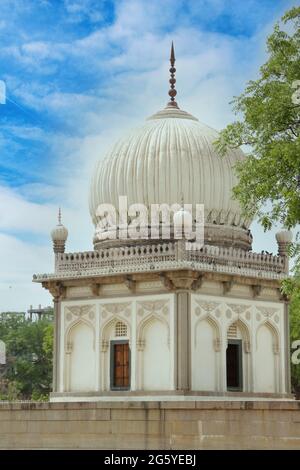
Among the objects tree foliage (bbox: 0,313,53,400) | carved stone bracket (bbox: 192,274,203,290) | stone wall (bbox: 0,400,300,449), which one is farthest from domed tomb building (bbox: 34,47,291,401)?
tree foliage (bbox: 0,313,53,400)

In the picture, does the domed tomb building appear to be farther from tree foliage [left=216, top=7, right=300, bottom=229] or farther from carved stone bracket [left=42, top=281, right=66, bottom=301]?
tree foliage [left=216, top=7, right=300, bottom=229]

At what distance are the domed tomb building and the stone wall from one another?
236 inches

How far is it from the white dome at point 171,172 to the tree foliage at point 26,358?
974 inches

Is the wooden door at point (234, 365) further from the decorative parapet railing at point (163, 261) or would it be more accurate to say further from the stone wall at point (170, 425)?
the stone wall at point (170, 425)

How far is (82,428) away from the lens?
2225cm

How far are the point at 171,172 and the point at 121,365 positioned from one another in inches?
222

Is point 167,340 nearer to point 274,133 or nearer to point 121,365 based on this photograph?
point 121,365

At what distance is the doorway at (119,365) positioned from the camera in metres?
29.3

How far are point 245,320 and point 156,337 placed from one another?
2904 millimetres

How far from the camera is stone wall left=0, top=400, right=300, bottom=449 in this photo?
829 inches

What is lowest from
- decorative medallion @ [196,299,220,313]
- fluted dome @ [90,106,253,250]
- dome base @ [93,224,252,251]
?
decorative medallion @ [196,299,220,313]

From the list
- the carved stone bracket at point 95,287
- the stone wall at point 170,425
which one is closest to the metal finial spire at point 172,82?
the carved stone bracket at point 95,287

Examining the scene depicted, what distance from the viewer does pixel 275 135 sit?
21375mm

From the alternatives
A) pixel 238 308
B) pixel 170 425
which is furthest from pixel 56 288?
pixel 170 425
